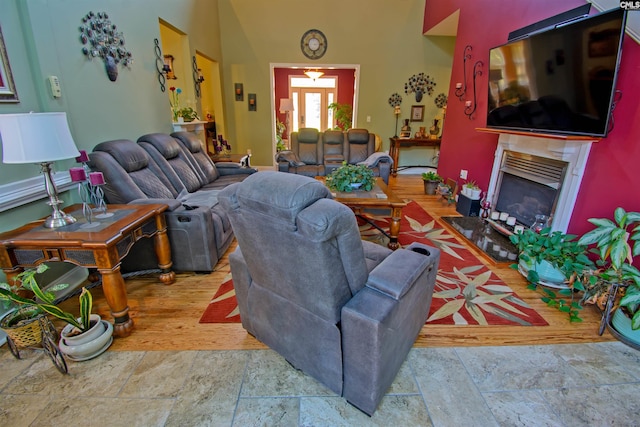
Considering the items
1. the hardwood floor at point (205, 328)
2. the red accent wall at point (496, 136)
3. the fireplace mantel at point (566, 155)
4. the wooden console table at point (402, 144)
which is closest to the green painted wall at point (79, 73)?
the hardwood floor at point (205, 328)

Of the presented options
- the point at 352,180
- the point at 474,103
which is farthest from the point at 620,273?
the point at 474,103

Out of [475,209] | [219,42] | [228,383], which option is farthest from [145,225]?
[219,42]

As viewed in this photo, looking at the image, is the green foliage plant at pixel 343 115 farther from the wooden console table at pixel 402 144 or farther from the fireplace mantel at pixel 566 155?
the fireplace mantel at pixel 566 155

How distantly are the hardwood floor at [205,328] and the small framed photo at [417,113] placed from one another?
4944 millimetres

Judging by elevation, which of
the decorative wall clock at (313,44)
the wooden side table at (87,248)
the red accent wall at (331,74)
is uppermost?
the decorative wall clock at (313,44)

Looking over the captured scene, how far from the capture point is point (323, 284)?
44.3 inches

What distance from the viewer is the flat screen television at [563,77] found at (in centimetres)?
197

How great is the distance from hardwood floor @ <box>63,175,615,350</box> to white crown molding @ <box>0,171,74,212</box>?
28.8 inches

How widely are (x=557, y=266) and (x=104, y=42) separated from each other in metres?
4.03

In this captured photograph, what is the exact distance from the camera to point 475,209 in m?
3.77

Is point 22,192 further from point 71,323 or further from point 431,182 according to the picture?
point 431,182

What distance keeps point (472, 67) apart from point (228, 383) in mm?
4361

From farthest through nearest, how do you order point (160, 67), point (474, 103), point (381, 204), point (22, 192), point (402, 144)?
point (402, 144) < point (474, 103) < point (160, 67) < point (381, 204) < point (22, 192)

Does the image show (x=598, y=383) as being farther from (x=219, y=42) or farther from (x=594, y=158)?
(x=219, y=42)
